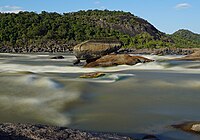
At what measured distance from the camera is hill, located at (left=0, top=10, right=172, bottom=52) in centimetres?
10124

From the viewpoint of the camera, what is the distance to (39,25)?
116 m

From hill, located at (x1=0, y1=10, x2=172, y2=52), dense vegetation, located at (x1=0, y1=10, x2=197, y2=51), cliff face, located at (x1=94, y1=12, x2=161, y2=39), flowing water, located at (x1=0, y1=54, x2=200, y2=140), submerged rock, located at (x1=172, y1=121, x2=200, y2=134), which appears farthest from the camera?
cliff face, located at (x1=94, y1=12, x2=161, y2=39)

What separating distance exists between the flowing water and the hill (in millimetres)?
70034

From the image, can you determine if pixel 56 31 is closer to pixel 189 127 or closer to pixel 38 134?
pixel 189 127

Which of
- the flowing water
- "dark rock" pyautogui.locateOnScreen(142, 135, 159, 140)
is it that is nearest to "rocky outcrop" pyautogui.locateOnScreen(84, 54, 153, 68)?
the flowing water

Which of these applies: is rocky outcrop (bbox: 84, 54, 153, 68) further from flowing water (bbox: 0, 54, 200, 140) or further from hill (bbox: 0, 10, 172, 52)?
hill (bbox: 0, 10, 172, 52)

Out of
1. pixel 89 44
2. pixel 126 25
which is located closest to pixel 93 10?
pixel 126 25

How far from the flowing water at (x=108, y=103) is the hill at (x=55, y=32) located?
7003cm

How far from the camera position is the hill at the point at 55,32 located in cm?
10124

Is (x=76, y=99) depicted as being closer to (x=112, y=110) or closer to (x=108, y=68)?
(x=112, y=110)

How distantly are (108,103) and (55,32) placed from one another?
101018 mm

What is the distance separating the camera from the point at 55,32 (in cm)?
11506

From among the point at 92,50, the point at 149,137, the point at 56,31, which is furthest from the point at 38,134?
the point at 56,31

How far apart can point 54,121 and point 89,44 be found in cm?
2602
